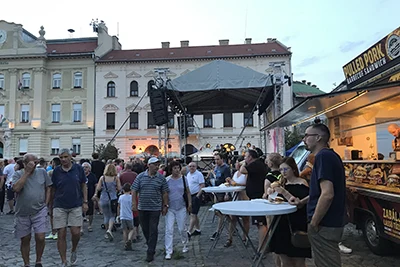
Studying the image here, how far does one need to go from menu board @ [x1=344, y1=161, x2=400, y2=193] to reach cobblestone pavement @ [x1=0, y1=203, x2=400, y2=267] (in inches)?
46.3

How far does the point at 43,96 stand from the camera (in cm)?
3594

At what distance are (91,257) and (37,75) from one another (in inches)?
1336

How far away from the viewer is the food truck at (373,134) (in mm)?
5211

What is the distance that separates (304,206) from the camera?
3.86 m

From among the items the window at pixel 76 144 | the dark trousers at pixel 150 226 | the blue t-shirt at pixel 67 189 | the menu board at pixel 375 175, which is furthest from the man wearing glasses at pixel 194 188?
the window at pixel 76 144

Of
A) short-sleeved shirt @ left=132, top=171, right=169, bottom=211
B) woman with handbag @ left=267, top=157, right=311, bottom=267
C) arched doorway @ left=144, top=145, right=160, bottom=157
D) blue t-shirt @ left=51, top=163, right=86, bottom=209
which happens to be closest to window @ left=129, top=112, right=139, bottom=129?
arched doorway @ left=144, top=145, right=160, bottom=157

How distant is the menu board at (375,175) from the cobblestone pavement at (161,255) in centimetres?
118

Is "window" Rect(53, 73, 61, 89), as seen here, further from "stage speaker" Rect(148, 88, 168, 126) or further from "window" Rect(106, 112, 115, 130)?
"stage speaker" Rect(148, 88, 168, 126)

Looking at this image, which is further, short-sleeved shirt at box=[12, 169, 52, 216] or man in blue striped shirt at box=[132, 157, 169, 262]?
man in blue striped shirt at box=[132, 157, 169, 262]

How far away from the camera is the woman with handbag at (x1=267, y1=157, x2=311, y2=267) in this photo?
12.6 feet

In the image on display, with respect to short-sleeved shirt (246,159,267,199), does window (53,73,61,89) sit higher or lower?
higher

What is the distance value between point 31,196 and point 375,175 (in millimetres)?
5719

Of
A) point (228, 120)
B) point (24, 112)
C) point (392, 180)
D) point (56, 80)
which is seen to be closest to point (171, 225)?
point (392, 180)

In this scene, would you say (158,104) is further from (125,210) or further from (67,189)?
(67,189)
